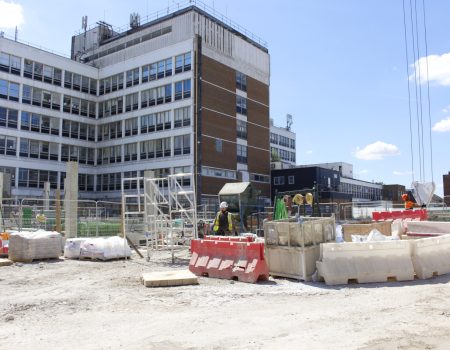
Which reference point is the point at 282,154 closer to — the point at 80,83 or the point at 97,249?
the point at 80,83

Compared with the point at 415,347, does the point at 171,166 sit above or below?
above

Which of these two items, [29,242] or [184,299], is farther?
[29,242]

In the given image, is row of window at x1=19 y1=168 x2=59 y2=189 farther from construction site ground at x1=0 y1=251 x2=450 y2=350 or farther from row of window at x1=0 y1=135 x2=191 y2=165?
construction site ground at x1=0 y1=251 x2=450 y2=350

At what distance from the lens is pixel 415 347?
529cm

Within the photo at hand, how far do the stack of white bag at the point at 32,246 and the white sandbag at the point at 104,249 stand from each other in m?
0.94

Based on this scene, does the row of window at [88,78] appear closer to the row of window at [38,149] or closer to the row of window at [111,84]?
the row of window at [111,84]

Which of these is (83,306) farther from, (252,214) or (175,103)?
(175,103)

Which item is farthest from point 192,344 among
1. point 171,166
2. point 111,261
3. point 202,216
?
point 171,166

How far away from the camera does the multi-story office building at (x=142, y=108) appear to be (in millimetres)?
49062

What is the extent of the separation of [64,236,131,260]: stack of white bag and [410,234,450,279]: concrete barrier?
946 cm

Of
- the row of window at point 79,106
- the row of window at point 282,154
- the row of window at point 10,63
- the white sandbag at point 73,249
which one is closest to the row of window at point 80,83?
the row of window at point 79,106

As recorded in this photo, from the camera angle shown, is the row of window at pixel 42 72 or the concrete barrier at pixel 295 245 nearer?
the concrete barrier at pixel 295 245

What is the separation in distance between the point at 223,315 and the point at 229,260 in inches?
146

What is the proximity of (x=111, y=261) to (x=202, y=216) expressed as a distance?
54.5ft
